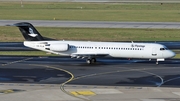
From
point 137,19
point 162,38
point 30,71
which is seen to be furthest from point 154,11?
point 30,71

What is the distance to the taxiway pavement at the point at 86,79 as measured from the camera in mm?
40938

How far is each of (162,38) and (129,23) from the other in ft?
69.2

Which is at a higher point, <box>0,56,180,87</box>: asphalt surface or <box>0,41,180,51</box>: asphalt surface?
<box>0,41,180,51</box>: asphalt surface

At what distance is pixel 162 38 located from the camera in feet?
276

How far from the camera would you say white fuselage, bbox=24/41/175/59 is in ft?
192

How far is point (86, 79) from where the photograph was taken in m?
49.1

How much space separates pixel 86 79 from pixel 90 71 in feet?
16.1

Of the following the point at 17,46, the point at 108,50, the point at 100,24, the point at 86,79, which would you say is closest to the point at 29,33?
the point at 108,50

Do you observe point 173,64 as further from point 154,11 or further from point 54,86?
point 154,11

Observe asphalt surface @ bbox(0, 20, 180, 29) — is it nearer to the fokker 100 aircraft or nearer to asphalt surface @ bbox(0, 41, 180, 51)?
asphalt surface @ bbox(0, 41, 180, 51)

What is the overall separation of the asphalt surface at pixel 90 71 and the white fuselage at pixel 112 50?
1.31 m

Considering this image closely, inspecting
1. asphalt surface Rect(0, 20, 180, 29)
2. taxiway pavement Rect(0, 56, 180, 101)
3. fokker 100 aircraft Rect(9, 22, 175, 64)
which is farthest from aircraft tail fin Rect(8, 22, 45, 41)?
asphalt surface Rect(0, 20, 180, 29)

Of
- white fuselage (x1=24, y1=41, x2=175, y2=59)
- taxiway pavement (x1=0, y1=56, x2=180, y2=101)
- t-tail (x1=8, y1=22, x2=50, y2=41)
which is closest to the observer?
taxiway pavement (x1=0, y1=56, x2=180, y2=101)

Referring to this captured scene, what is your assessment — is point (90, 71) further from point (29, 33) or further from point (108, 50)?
point (29, 33)
